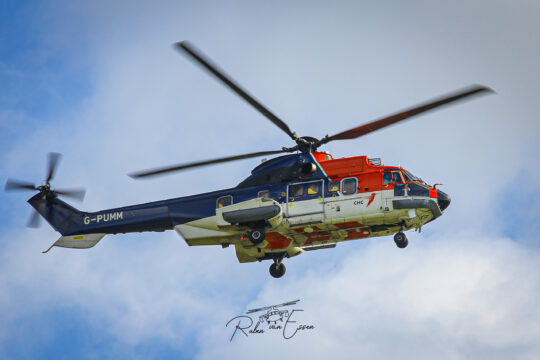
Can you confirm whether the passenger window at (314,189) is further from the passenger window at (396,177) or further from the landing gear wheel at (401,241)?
the landing gear wheel at (401,241)

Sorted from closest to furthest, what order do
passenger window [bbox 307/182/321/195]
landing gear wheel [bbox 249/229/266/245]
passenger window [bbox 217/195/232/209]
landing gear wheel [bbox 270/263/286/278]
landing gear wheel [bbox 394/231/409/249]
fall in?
landing gear wheel [bbox 394/231/409/249] < passenger window [bbox 307/182/321/195] < landing gear wheel [bbox 249/229/266/245] < passenger window [bbox 217/195/232/209] < landing gear wheel [bbox 270/263/286/278]

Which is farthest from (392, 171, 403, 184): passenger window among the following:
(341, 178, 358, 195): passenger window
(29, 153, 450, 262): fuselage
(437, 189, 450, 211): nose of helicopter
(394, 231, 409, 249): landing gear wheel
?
(394, 231, 409, 249): landing gear wheel

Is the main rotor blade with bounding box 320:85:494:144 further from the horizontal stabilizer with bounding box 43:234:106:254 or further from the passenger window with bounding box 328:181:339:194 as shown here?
the horizontal stabilizer with bounding box 43:234:106:254

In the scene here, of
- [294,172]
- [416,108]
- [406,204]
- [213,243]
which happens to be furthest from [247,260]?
[416,108]

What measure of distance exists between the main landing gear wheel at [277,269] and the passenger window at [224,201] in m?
3.29

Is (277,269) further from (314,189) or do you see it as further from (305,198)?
(314,189)

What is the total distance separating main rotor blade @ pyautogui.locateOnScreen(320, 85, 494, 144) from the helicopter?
0.03 meters

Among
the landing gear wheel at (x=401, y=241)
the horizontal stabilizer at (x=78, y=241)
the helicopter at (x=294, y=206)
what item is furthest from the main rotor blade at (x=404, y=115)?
the horizontal stabilizer at (x=78, y=241)

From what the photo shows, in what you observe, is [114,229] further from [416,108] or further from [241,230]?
[416,108]

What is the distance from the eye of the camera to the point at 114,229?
28.5 metres

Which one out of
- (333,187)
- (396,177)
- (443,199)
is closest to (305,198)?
(333,187)

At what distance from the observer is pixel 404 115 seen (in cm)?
2345

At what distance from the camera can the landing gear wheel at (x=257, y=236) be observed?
26047mm

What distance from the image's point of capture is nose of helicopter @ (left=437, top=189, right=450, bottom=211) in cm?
2550
